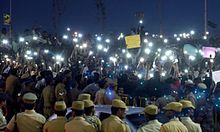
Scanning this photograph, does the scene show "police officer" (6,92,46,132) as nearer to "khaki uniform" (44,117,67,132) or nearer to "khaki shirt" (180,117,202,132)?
"khaki uniform" (44,117,67,132)

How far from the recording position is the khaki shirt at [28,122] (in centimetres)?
879

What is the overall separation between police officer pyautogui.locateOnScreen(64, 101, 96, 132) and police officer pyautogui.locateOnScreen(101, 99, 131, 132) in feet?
0.86

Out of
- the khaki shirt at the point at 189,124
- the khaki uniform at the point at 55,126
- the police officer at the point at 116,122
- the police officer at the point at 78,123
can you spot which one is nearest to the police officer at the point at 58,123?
the khaki uniform at the point at 55,126

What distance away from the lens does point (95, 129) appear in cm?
840

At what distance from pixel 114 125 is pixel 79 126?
2.09ft

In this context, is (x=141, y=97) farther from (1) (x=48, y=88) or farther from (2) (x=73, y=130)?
(2) (x=73, y=130)

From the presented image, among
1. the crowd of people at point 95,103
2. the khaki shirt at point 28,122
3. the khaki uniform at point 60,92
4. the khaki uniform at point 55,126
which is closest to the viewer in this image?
the crowd of people at point 95,103

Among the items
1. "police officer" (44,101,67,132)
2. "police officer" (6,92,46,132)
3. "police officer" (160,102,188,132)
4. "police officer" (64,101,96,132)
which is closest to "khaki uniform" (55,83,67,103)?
"police officer" (6,92,46,132)

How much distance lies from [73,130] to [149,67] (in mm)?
23256

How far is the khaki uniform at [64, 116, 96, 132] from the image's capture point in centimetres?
824

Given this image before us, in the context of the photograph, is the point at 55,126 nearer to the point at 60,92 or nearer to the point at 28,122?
the point at 28,122

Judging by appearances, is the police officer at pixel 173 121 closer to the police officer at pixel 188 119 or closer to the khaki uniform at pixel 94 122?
the police officer at pixel 188 119

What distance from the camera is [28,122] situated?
29.0 feet

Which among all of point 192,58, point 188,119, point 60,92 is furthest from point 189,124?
point 192,58
